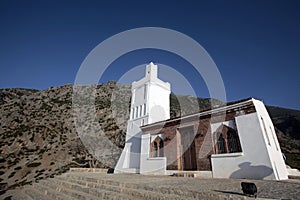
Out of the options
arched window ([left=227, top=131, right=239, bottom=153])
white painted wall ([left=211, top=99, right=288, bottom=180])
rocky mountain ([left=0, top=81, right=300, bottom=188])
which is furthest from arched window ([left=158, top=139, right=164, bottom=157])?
rocky mountain ([left=0, top=81, right=300, bottom=188])

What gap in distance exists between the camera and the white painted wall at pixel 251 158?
27.6 ft

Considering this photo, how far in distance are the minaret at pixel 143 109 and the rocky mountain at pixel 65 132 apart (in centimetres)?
748

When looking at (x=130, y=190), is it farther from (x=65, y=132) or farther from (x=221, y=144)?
(x=65, y=132)

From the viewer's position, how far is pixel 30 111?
44.3 meters

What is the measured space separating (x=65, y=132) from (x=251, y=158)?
37.4 meters

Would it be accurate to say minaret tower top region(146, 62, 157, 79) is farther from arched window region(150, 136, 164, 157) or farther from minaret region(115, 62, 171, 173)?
arched window region(150, 136, 164, 157)

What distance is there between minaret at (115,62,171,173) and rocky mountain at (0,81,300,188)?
7.48m

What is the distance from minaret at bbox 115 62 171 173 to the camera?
18.7 m

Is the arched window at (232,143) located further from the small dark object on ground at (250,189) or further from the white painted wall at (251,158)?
the small dark object on ground at (250,189)

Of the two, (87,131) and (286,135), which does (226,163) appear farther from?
(286,135)

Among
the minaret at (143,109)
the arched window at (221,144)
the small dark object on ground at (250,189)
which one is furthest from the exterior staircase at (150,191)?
the minaret at (143,109)

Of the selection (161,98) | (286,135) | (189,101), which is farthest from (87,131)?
(286,135)

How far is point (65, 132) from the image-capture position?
122ft

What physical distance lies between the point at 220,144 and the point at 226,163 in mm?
1200
